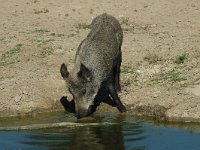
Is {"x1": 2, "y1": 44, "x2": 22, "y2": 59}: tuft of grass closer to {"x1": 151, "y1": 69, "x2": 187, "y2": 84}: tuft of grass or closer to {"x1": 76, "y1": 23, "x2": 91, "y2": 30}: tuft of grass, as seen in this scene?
{"x1": 76, "y1": 23, "x2": 91, "y2": 30}: tuft of grass

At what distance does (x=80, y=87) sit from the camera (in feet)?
39.0

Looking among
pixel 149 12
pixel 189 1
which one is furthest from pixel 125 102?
pixel 189 1

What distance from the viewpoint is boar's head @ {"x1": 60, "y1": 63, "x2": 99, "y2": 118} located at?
38.8 feet

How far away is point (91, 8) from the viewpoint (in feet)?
73.5

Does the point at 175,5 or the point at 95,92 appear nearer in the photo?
the point at 95,92

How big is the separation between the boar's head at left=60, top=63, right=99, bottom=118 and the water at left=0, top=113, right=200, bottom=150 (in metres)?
0.31

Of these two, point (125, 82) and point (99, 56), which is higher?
point (99, 56)

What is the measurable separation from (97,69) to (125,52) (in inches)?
139

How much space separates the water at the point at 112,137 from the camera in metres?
10.0

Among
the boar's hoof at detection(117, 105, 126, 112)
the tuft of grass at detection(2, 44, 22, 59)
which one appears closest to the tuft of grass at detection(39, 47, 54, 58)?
the tuft of grass at detection(2, 44, 22, 59)

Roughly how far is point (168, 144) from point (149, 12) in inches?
479

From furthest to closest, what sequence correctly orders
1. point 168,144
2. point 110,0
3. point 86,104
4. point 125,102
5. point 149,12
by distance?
1. point 110,0
2. point 149,12
3. point 125,102
4. point 86,104
5. point 168,144

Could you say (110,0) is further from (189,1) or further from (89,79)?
(89,79)

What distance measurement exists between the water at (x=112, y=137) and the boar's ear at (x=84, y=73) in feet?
3.11
